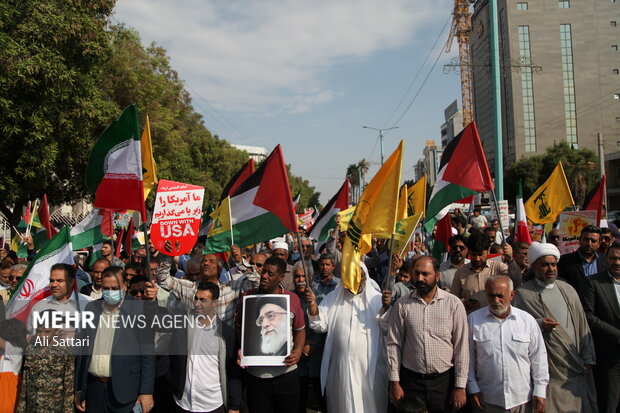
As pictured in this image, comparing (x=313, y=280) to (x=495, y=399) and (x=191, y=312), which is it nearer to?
(x=191, y=312)

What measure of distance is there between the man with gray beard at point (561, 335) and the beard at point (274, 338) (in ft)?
6.79

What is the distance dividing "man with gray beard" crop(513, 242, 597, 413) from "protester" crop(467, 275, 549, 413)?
298 mm

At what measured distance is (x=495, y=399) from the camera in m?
4.07

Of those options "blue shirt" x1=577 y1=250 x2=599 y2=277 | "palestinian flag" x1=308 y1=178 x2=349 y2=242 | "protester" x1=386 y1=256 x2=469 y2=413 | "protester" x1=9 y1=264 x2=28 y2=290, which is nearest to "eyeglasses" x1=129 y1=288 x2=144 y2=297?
"protester" x1=386 y1=256 x2=469 y2=413

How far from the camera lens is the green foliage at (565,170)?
1572 inches

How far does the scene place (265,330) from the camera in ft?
13.6

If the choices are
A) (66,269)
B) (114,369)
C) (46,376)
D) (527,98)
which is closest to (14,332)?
(46,376)

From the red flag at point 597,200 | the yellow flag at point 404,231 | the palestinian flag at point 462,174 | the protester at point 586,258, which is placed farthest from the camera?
the red flag at point 597,200

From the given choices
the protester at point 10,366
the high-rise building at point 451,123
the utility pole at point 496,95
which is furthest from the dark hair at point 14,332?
the high-rise building at point 451,123

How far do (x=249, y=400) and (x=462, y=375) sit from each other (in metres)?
1.68

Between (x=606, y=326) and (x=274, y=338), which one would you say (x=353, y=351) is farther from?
(x=606, y=326)

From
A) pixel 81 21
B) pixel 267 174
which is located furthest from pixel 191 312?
pixel 81 21

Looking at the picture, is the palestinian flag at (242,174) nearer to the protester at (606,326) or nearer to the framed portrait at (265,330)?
the framed portrait at (265,330)

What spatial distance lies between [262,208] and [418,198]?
151 inches
